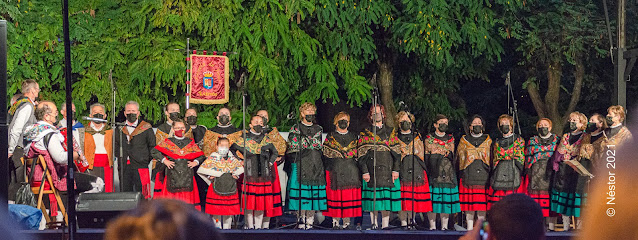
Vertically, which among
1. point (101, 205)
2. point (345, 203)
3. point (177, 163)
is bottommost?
point (345, 203)

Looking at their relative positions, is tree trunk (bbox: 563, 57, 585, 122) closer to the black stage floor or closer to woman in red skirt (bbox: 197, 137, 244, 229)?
woman in red skirt (bbox: 197, 137, 244, 229)

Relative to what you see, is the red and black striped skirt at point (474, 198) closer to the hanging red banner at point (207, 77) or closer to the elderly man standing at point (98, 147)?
the elderly man standing at point (98, 147)

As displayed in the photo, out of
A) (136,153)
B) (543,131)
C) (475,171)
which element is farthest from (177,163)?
(543,131)

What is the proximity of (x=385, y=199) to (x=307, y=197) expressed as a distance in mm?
898

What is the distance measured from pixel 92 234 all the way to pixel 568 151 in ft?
17.2

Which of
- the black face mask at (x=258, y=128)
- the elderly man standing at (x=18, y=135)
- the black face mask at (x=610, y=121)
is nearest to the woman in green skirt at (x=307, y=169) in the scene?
the black face mask at (x=258, y=128)

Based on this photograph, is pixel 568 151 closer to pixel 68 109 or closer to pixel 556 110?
pixel 68 109

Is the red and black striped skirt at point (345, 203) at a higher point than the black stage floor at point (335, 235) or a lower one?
higher

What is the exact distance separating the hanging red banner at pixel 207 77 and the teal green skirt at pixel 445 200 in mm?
4340

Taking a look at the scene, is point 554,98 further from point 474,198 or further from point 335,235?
point 335,235

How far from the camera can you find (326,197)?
10.1 m

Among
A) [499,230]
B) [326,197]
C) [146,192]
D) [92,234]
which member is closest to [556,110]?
[326,197]

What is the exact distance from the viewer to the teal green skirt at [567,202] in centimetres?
975

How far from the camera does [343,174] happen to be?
10.0 m
